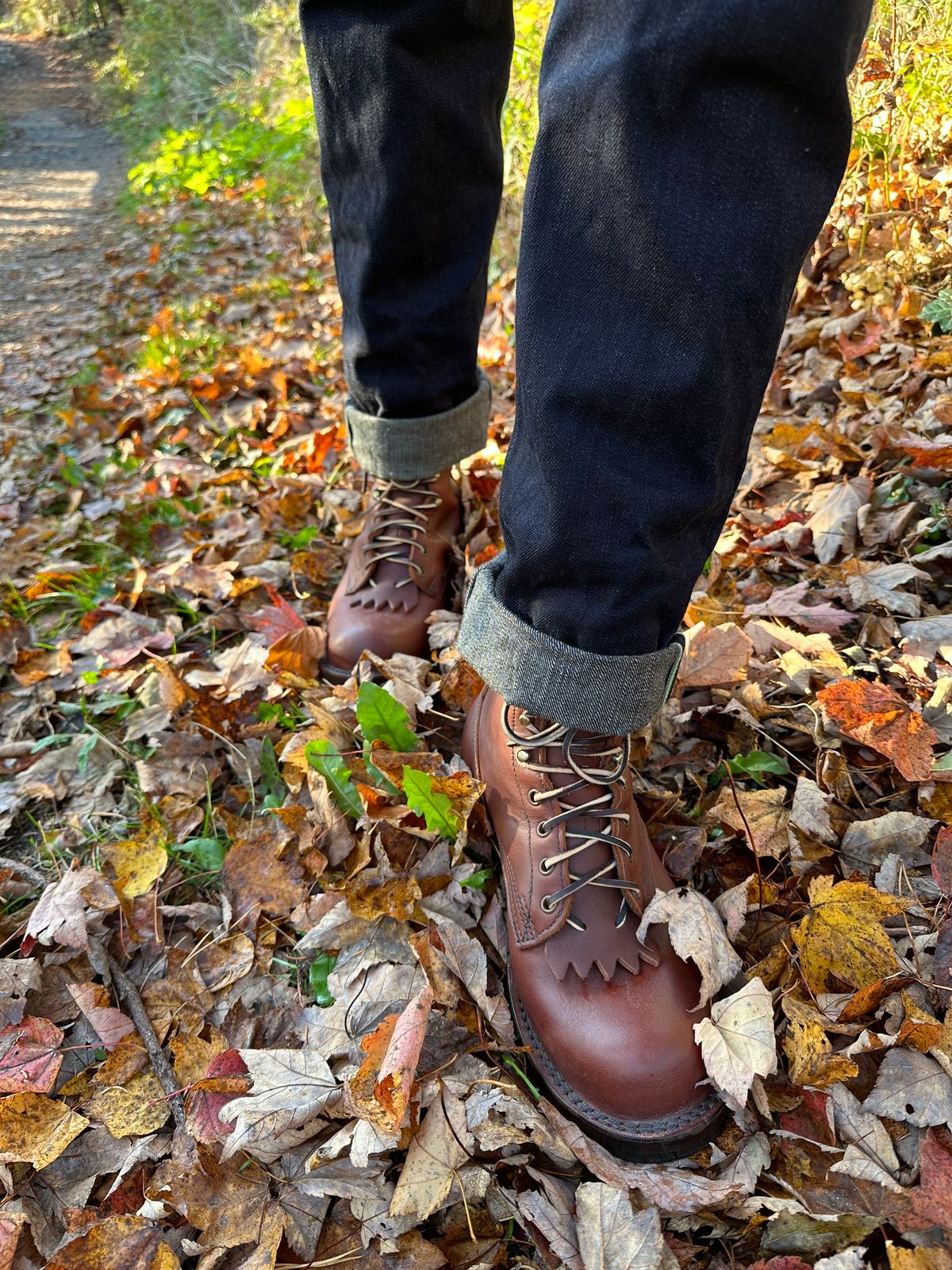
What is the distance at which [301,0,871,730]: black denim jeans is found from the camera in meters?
0.79

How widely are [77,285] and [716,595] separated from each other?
6589 mm

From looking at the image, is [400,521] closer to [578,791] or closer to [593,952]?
[578,791]

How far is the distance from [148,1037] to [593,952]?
719 millimetres

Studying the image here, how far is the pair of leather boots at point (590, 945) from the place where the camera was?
1.03m

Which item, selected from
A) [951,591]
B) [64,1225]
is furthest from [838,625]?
[64,1225]

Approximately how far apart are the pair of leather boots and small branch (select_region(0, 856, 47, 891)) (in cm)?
89

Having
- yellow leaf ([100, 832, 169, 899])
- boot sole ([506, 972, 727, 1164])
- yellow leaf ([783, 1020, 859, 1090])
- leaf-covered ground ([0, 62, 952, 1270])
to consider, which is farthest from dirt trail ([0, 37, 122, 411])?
yellow leaf ([783, 1020, 859, 1090])

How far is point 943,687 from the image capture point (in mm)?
1375

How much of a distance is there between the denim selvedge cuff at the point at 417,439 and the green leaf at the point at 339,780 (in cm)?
68

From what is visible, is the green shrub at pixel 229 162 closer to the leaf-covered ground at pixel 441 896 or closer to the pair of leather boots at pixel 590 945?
the leaf-covered ground at pixel 441 896

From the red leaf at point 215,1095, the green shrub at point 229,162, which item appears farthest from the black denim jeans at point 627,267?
the green shrub at point 229,162

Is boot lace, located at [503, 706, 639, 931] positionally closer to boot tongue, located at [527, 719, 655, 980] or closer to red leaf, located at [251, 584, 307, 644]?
boot tongue, located at [527, 719, 655, 980]

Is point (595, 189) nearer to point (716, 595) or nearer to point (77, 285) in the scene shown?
point (716, 595)

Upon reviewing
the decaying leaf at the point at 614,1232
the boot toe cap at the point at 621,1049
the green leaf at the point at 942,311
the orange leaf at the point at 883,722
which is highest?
the green leaf at the point at 942,311
